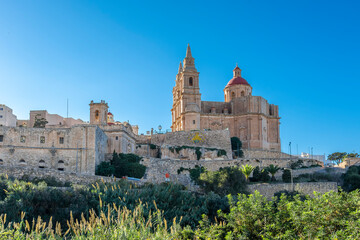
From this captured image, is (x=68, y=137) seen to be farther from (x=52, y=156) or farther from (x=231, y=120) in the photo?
(x=231, y=120)

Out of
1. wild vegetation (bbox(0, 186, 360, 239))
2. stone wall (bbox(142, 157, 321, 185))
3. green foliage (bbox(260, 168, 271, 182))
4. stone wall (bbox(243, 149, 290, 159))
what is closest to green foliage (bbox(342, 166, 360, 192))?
stone wall (bbox(142, 157, 321, 185))

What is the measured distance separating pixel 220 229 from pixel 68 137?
22.3 m

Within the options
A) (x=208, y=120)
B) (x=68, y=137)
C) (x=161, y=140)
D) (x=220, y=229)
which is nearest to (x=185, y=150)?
(x=161, y=140)

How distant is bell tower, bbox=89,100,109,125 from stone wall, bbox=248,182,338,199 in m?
15.9

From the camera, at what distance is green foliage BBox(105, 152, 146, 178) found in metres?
31.3

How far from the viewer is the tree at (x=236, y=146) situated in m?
42.0

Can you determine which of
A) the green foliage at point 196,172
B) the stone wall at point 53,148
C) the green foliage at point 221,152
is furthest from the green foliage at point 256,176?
the stone wall at point 53,148

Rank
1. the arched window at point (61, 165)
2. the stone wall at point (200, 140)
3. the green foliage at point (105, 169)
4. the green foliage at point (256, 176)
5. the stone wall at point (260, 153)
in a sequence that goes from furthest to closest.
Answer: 1. the stone wall at point (260, 153)
2. the stone wall at point (200, 140)
3. the green foliage at point (256, 176)
4. the arched window at point (61, 165)
5. the green foliage at point (105, 169)

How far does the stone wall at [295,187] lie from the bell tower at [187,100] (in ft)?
52.9

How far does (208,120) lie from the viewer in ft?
152

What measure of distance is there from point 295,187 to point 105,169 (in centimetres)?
1424

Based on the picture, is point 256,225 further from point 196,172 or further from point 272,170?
point 272,170

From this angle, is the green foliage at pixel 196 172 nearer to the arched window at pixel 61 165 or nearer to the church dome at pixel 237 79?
the arched window at pixel 61 165

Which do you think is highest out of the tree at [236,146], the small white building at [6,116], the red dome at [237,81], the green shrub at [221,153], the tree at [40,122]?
the red dome at [237,81]
